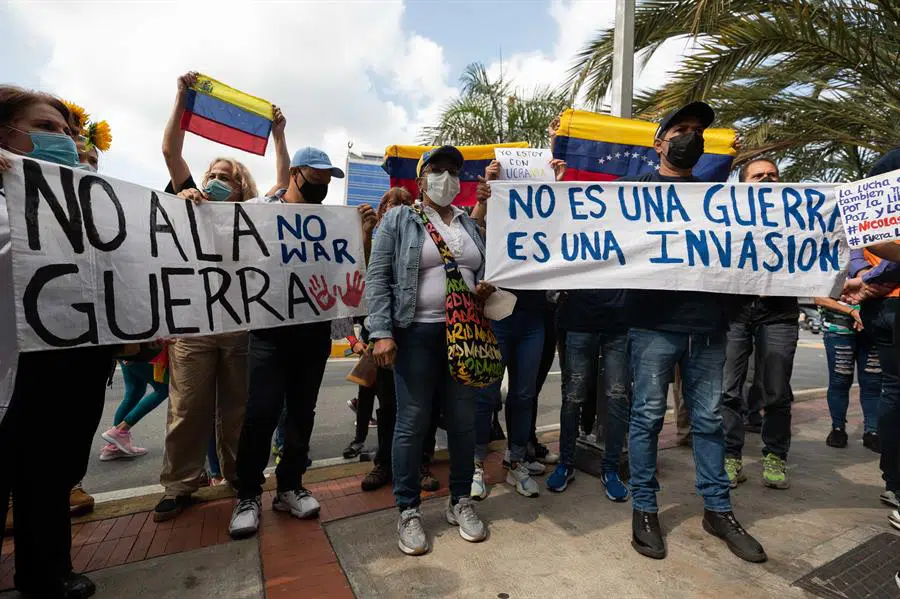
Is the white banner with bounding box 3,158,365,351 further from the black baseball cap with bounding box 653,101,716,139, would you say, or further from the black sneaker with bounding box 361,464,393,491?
the black baseball cap with bounding box 653,101,716,139

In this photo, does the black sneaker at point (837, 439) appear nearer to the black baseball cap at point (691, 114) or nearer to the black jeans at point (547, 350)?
the black jeans at point (547, 350)

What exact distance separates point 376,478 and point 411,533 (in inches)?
32.6

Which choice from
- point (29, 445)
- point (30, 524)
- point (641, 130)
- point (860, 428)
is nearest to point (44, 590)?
point (30, 524)

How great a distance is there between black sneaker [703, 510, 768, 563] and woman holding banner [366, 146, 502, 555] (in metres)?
1.18

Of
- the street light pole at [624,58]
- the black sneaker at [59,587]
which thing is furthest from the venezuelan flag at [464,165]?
the black sneaker at [59,587]

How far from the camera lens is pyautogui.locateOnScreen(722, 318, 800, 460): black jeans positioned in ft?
11.1

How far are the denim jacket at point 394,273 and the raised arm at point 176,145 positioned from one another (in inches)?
Answer: 49.6

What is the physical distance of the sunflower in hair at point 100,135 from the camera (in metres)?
3.09

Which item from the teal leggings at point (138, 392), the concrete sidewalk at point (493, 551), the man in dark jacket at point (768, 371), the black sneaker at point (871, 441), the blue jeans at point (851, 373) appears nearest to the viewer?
the concrete sidewalk at point (493, 551)

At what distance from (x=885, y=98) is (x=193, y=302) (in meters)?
6.90

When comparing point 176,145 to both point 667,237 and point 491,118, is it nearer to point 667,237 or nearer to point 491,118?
point 667,237

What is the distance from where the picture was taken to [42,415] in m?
2.06

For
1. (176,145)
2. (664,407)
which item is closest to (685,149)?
(664,407)

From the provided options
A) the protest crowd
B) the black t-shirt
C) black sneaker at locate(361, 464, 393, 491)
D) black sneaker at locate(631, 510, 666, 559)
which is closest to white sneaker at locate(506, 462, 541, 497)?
the protest crowd
